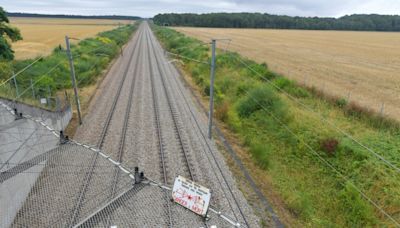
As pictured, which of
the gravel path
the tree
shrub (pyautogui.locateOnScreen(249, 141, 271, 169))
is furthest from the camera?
the tree

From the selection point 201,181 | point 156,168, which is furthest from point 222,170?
point 156,168

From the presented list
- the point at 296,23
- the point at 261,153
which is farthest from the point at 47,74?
the point at 296,23

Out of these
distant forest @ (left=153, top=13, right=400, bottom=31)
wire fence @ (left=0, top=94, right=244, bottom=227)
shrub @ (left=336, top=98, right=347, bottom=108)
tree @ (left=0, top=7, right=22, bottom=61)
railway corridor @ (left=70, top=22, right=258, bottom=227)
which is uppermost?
distant forest @ (left=153, top=13, right=400, bottom=31)

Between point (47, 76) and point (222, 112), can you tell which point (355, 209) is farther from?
point (47, 76)

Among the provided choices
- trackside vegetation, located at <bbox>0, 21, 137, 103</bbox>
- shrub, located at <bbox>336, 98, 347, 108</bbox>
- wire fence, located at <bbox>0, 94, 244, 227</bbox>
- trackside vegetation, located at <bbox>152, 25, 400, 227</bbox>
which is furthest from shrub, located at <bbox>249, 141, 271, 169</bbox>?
trackside vegetation, located at <bbox>0, 21, 137, 103</bbox>

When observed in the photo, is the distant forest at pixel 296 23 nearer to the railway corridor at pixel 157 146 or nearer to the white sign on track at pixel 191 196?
the railway corridor at pixel 157 146

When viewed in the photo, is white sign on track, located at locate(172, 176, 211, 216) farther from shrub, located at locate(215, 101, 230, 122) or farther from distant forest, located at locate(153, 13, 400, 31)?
distant forest, located at locate(153, 13, 400, 31)

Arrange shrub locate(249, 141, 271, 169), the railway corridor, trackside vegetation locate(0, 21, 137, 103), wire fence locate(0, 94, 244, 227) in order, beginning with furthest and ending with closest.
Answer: trackside vegetation locate(0, 21, 137, 103), shrub locate(249, 141, 271, 169), the railway corridor, wire fence locate(0, 94, 244, 227)
